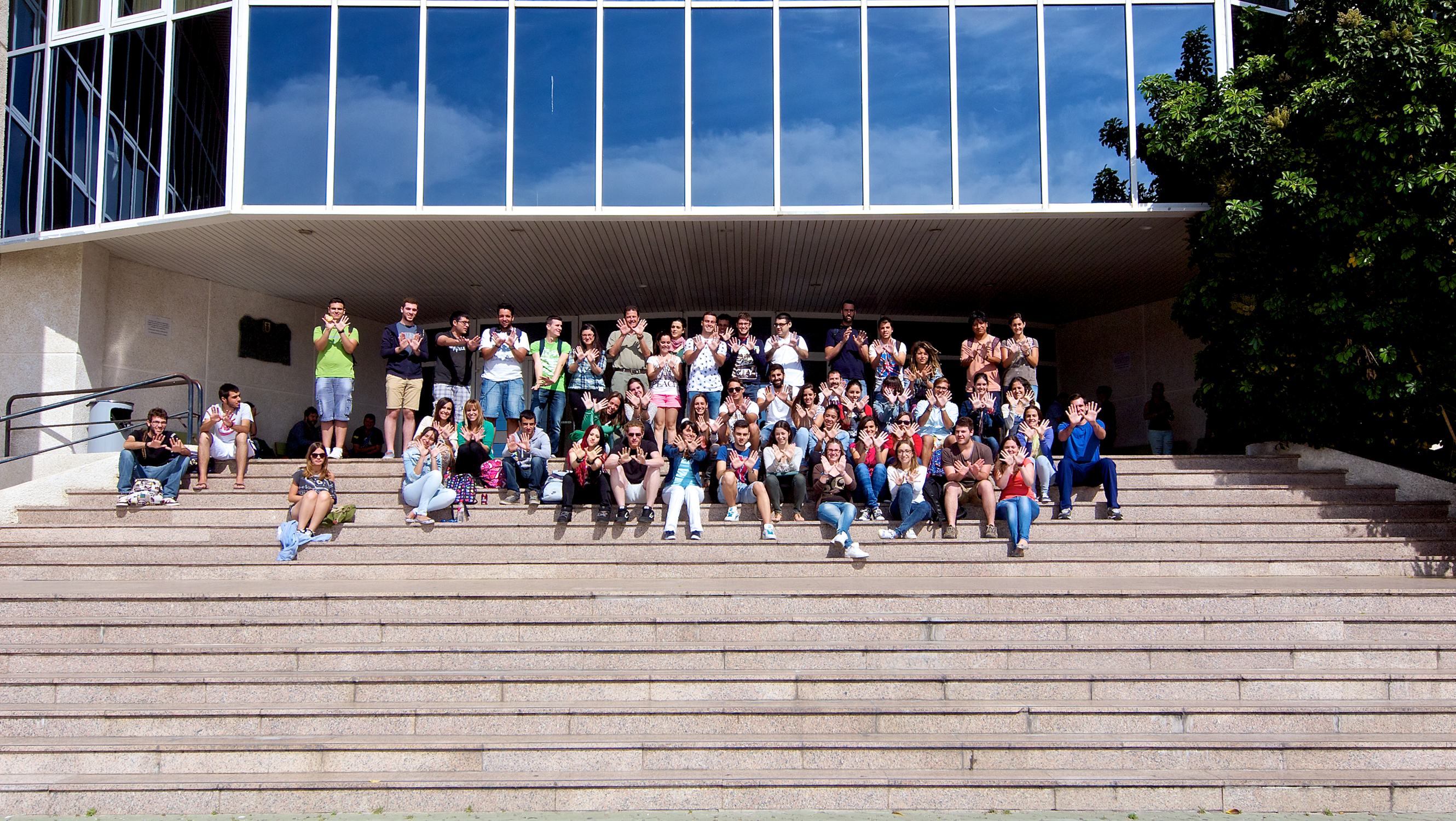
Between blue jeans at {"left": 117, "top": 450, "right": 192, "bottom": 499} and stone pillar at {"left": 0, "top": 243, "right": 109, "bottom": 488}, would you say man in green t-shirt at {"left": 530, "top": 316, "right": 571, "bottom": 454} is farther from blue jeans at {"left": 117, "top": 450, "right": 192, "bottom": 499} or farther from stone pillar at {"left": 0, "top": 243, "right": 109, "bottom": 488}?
stone pillar at {"left": 0, "top": 243, "right": 109, "bottom": 488}

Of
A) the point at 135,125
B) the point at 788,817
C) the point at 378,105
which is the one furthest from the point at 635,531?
the point at 135,125

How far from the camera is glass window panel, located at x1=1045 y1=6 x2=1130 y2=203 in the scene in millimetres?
12438

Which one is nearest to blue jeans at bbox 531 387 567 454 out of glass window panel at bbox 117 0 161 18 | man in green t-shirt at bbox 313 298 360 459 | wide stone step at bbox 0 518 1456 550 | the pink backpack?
the pink backpack

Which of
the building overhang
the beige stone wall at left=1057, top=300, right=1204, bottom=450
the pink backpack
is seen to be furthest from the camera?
the beige stone wall at left=1057, top=300, right=1204, bottom=450

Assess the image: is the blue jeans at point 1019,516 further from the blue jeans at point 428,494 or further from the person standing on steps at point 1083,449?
the blue jeans at point 428,494

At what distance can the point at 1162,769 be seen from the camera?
20.6ft

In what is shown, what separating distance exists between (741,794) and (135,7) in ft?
41.1

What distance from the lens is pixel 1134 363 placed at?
16500 millimetres

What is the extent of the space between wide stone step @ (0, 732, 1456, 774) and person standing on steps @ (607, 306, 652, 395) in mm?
5831

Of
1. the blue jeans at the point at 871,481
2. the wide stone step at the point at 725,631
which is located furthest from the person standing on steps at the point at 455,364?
the blue jeans at the point at 871,481

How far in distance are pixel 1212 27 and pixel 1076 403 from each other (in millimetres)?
5722

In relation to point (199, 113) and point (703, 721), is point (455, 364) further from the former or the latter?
point (703, 721)

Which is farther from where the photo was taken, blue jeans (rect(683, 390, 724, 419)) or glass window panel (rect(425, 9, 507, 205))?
glass window panel (rect(425, 9, 507, 205))

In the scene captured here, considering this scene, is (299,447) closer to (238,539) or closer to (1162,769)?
(238,539)
